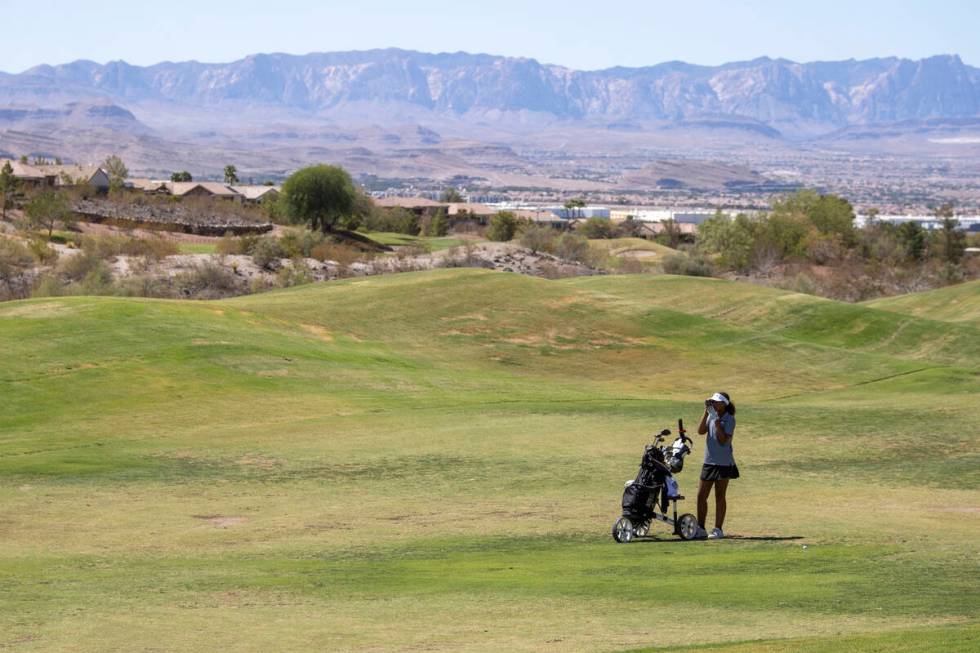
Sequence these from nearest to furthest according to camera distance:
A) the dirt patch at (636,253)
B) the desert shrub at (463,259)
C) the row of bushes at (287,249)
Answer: the row of bushes at (287,249)
the desert shrub at (463,259)
the dirt patch at (636,253)

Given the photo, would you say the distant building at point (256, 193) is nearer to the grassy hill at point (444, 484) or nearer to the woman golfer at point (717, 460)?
the grassy hill at point (444, 484)

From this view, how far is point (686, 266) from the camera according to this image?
122m

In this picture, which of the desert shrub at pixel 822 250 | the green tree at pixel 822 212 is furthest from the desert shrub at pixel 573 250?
the green tree at pixel 822 212

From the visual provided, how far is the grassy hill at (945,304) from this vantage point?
8375 cm

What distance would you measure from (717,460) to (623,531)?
1.89m

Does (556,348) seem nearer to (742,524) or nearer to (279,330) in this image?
(279,330)

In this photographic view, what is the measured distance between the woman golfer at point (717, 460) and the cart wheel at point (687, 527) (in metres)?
0.21

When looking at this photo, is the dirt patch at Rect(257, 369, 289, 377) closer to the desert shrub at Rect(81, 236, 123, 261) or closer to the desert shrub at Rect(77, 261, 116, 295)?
the desert shrub at Rect(77, 261, 116, 295)

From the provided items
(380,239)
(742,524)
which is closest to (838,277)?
(380,239)

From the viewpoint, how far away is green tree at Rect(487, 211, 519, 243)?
17350 cm

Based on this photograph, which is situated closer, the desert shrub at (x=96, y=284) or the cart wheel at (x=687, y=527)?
the cart wheel at (x=687, y=527)

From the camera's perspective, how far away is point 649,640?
15.1 meters

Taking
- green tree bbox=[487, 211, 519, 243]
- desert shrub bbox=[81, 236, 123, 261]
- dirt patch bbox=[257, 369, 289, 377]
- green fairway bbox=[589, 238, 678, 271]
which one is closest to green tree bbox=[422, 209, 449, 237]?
green tree bbox=[487, 211, 519, 243]

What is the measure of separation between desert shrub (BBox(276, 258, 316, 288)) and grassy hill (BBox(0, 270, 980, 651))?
37130 mm
